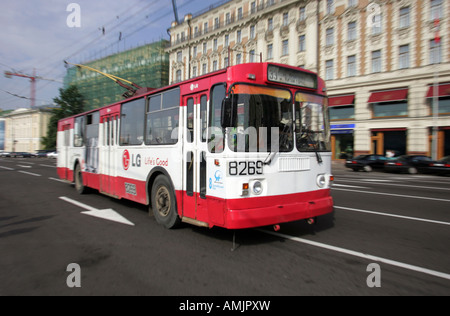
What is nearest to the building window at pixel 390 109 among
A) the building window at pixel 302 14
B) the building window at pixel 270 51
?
the building window at pixel 302 14

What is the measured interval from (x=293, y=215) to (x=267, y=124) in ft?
5.03

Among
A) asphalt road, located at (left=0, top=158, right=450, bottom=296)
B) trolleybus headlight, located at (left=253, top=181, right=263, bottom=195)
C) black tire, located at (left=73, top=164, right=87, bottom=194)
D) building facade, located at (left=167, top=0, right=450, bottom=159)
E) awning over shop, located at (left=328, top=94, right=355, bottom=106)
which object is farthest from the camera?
awning over shop, located at (left=328, top=94, right=355, bottom=106)

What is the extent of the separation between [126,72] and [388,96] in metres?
44.6

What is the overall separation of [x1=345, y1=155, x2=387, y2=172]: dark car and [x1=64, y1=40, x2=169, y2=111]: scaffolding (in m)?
36.9

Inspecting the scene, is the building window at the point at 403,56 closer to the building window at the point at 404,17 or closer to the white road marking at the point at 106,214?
the building window at the point at 404,17

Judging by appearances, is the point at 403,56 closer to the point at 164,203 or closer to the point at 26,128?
the point at 164,203

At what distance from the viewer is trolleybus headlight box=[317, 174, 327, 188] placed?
565cm

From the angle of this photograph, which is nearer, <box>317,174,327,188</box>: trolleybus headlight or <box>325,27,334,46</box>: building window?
<box>317,174,327,188</box>: trolleybus headlight

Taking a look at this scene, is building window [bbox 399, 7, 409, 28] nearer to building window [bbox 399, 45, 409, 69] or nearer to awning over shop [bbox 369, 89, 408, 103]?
building window [bbox 399, 45, 409, 69]

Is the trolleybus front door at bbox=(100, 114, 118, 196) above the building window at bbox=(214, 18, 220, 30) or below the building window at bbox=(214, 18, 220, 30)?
below

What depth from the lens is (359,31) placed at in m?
29.7

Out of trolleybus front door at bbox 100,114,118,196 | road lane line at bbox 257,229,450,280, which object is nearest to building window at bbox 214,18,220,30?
trolleybus front door at bbox 100,114,118,196
